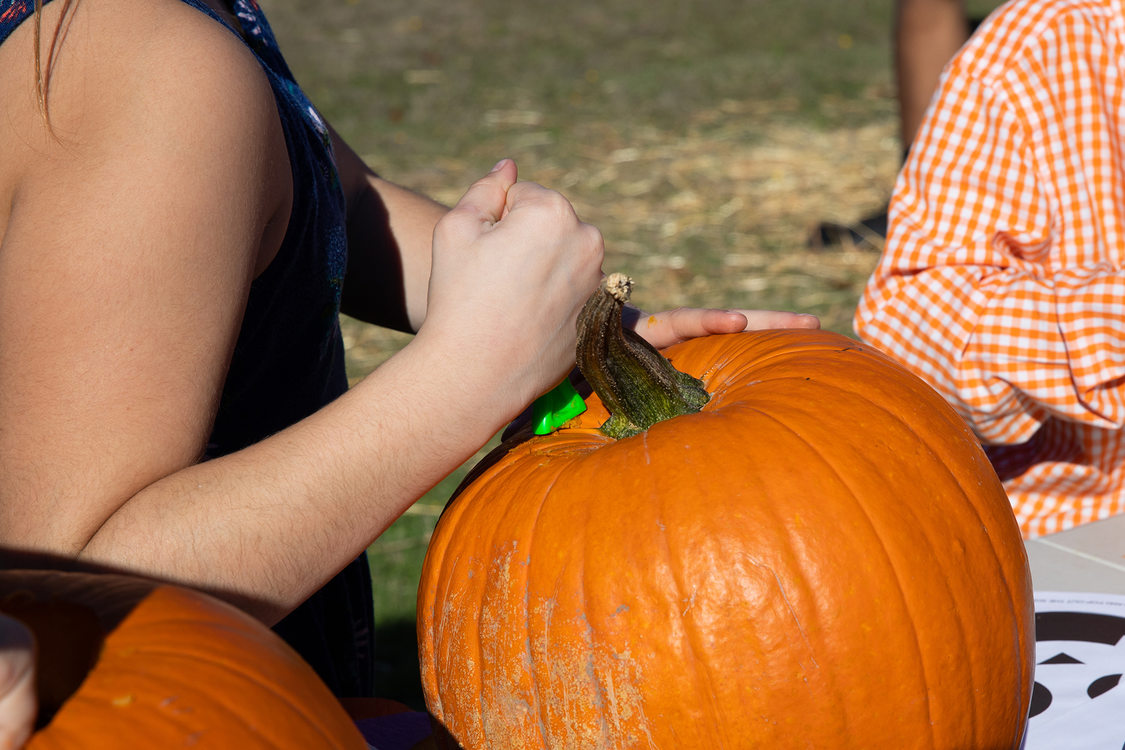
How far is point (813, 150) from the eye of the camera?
688cm

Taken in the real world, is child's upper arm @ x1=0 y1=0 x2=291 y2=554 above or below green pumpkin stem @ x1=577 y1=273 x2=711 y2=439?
above

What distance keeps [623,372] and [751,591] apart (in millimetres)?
293

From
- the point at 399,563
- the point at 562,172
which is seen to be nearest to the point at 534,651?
the point at 399,563

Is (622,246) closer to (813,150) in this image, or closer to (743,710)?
(813,150)

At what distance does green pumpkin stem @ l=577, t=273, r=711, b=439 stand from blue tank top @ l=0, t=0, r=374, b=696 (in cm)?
50

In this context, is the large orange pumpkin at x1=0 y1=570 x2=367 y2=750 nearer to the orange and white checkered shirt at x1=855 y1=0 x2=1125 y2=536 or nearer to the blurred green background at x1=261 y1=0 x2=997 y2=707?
the orange and white checkered shirt at x1=855 y1=0 x2=1125 y2=536

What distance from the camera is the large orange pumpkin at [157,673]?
77 centimetres

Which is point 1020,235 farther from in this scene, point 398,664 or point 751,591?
point 398,664

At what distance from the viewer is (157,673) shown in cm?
80

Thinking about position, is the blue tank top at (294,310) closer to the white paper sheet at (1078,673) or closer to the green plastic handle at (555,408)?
the green plastic handle at (555,408)

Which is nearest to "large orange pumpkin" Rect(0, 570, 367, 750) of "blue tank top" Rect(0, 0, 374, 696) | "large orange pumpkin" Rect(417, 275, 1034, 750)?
"large orange pumpkin" Rect(417, 275, 1034, 750)

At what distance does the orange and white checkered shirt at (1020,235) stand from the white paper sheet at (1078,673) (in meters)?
0.52

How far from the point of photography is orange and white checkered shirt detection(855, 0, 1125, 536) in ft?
6.44

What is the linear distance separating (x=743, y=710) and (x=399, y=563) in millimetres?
2506
